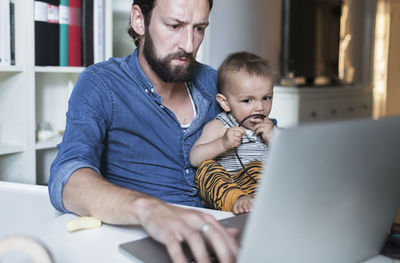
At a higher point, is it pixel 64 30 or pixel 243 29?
pixel 243 29

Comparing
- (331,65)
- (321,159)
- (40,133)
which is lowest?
(40,133)

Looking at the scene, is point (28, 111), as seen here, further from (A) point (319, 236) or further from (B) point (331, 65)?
(B) point (331, 65)

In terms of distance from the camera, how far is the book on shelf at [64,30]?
1.87 metres

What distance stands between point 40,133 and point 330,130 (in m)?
1.70

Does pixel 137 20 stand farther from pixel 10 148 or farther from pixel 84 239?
pixel 84 239

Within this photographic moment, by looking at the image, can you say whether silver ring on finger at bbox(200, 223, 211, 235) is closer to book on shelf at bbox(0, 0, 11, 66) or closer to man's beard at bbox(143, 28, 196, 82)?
man's beard at bbox(143, 28, 196, 82)

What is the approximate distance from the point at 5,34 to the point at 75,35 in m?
0.32

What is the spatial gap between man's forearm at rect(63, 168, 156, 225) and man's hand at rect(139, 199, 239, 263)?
0.18ft

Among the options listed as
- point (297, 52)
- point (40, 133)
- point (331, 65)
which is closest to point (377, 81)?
point (331, 65)

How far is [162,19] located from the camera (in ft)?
4.31

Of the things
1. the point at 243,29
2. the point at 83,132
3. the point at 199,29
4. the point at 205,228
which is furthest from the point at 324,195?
the point at 243,29

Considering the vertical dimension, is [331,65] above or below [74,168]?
above

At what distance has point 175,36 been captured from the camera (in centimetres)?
131

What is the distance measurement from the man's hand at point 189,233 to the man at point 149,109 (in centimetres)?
38
